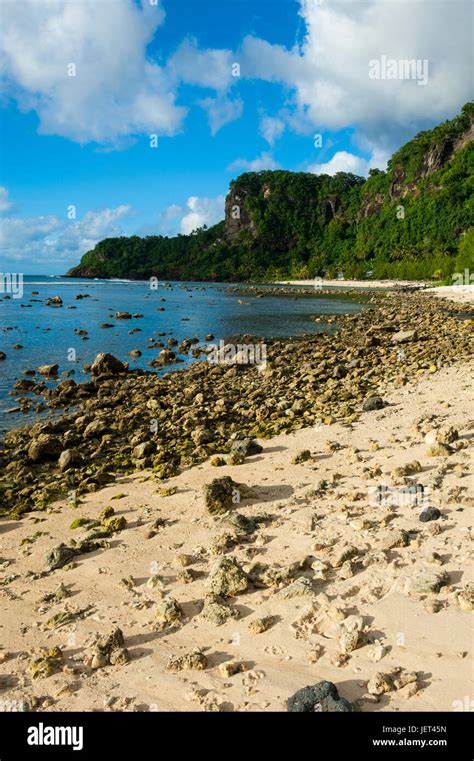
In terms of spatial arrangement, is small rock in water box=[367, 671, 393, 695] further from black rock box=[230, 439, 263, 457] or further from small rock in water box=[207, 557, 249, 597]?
black rock box=[230, 439, 263, 457]

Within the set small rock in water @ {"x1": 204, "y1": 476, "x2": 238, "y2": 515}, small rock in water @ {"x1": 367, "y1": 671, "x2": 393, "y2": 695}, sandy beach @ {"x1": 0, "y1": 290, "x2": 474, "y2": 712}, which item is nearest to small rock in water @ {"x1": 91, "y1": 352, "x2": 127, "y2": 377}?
sandy beach @ {"x1": 0, "y1": 290, "x2": 474, "y2": 712}

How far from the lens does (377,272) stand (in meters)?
152

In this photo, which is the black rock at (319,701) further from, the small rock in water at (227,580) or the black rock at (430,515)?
the black rock at (430,515)

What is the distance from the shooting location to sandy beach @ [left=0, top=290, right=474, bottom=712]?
485 centimetres

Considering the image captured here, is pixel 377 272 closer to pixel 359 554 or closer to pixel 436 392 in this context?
pixel 436 392

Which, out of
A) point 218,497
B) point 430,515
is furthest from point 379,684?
point 218,497

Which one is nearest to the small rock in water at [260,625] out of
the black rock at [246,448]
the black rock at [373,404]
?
the black rock at [246,448]

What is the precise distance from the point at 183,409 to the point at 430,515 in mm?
10464

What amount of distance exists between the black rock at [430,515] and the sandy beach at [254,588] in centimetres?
2

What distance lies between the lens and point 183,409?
16641 millimetres

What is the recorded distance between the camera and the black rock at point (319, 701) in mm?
4305

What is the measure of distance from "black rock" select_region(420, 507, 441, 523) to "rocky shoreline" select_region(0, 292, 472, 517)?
5776 mm
